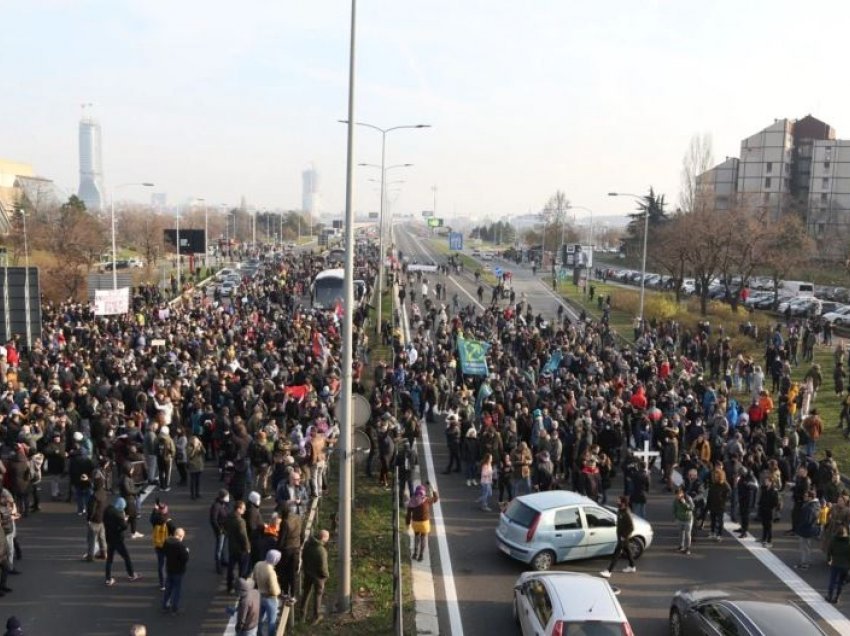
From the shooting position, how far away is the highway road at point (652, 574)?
469 inches

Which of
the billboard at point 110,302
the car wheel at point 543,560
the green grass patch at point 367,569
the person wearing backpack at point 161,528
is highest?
the billboard at point 110,302

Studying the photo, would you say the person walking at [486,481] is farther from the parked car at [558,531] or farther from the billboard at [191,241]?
the billboard at [191,241]

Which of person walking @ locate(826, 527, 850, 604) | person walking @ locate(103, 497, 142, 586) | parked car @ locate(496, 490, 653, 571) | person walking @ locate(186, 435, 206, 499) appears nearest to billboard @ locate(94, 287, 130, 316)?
person walking @ locate(186, 435, 206, 499)

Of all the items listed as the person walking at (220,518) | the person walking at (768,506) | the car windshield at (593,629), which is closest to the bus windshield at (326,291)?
the person walking at (768,506)

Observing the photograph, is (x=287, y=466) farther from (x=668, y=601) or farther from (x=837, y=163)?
(x=837, y=163)

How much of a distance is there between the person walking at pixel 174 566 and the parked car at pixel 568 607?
4723 mm

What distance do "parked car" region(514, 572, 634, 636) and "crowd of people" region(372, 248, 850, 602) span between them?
3127 millimetres

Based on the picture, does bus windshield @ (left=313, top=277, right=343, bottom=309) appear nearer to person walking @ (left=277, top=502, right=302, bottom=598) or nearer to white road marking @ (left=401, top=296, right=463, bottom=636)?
white road marking @ (left=401, top=296, right=463, bottom=636)

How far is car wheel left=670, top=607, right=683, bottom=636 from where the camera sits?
35.7 ft

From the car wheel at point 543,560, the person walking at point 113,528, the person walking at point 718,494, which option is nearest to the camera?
the person walking at point 113,528

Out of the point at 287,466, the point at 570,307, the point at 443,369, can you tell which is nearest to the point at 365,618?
the point at 287,466

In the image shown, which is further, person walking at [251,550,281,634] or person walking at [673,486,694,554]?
person walking at [673,486,694,554]

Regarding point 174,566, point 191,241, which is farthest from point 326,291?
point 174,566

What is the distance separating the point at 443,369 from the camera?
1003 inches
